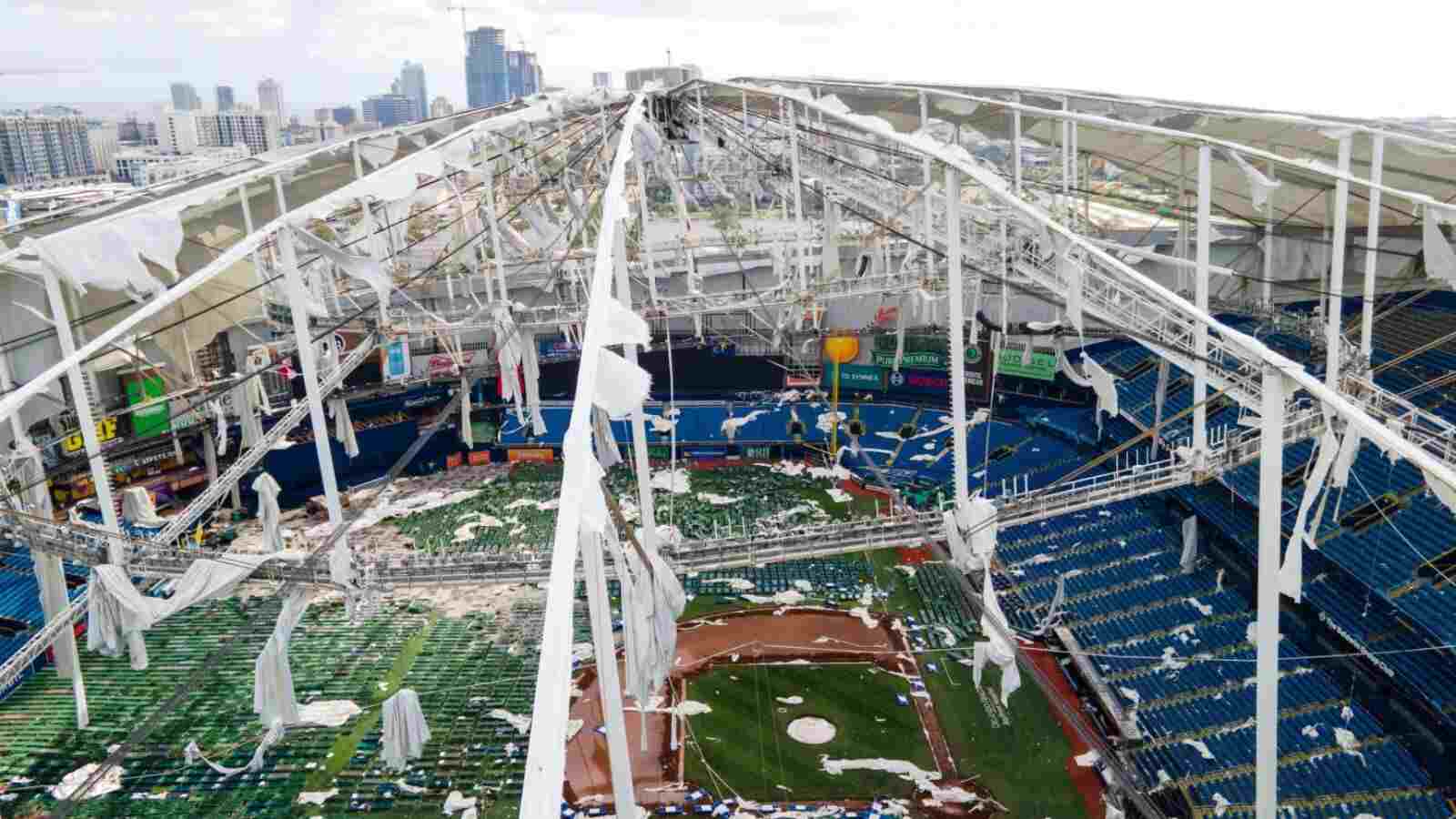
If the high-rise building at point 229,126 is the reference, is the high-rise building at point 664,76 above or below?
below

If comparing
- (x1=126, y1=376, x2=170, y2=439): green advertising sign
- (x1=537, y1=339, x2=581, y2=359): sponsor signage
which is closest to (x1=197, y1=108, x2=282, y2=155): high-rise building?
(x1=537, y1=339, x2=581, y2=359): sponsor signage

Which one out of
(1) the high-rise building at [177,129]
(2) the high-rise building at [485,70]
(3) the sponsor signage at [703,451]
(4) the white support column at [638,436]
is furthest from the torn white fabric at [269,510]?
(2) the high-rise building at [485,70]

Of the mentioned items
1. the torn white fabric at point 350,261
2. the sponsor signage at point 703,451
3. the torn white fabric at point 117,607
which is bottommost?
the sponsor signage at point 703,451

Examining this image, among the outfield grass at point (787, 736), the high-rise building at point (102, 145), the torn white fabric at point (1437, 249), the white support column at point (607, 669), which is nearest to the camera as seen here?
the white support column at point (607, 669)

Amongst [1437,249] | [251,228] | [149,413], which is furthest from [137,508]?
[1437,249]

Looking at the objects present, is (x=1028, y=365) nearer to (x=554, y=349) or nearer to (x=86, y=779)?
(x=554, y=349)

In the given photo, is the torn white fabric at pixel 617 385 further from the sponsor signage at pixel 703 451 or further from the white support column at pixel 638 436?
the sponsor signage at pixel 703 451

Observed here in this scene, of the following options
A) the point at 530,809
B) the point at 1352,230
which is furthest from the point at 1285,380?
the point at 1352,230
